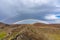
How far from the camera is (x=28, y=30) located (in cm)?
1248

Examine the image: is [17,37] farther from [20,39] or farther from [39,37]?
[39,37]

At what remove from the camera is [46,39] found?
480 inches

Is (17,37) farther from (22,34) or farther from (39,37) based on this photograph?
(39,37)

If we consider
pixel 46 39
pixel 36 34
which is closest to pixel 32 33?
pixel 36 34

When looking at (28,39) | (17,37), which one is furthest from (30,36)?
(17,37)

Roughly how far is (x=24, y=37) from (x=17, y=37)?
649 millimetres

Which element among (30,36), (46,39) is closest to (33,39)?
(30,36)

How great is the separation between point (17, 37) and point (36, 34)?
1418 mm

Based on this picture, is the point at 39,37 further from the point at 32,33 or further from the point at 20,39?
the point at 20,39

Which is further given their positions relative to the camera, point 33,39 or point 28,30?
point 28,30

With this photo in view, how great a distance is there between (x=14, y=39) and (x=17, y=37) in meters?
0.44

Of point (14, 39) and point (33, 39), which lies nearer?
point (33, 39)

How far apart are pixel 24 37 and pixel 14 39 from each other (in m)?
1.06

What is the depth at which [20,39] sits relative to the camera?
11.8 metres
